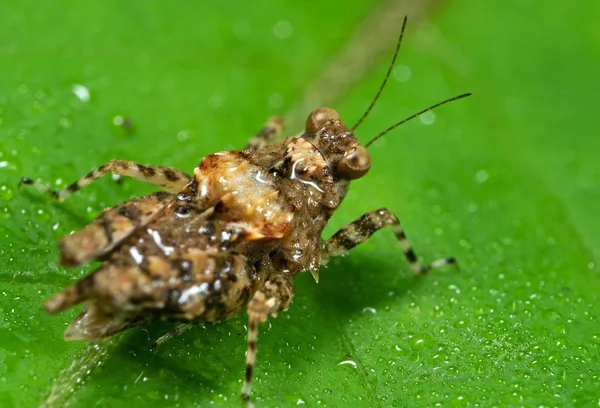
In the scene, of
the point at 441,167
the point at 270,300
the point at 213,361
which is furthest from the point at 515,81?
the point at 213,361

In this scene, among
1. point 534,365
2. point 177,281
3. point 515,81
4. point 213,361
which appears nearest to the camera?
point 177,281

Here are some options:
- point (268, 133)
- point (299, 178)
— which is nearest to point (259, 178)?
point (299, 178)

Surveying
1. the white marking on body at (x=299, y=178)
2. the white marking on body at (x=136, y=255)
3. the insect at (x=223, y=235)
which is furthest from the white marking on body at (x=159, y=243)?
the white marking on body at (x=299, y=178)

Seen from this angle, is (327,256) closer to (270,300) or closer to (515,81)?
(270,300)

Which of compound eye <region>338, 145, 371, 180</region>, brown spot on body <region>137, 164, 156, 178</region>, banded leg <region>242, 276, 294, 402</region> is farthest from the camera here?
compound eye <region>338, 145, 371, 180</region>

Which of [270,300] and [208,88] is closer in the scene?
[270,300]

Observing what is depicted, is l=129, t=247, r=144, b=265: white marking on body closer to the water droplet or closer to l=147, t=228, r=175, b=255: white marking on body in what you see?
l=147, t=228, r=175, b=255: white marking on body

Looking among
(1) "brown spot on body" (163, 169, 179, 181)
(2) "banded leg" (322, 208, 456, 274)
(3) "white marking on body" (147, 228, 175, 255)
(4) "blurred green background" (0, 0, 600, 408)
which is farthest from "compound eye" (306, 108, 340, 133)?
(3) "white marking on body" (147, 228, 175, 255)
